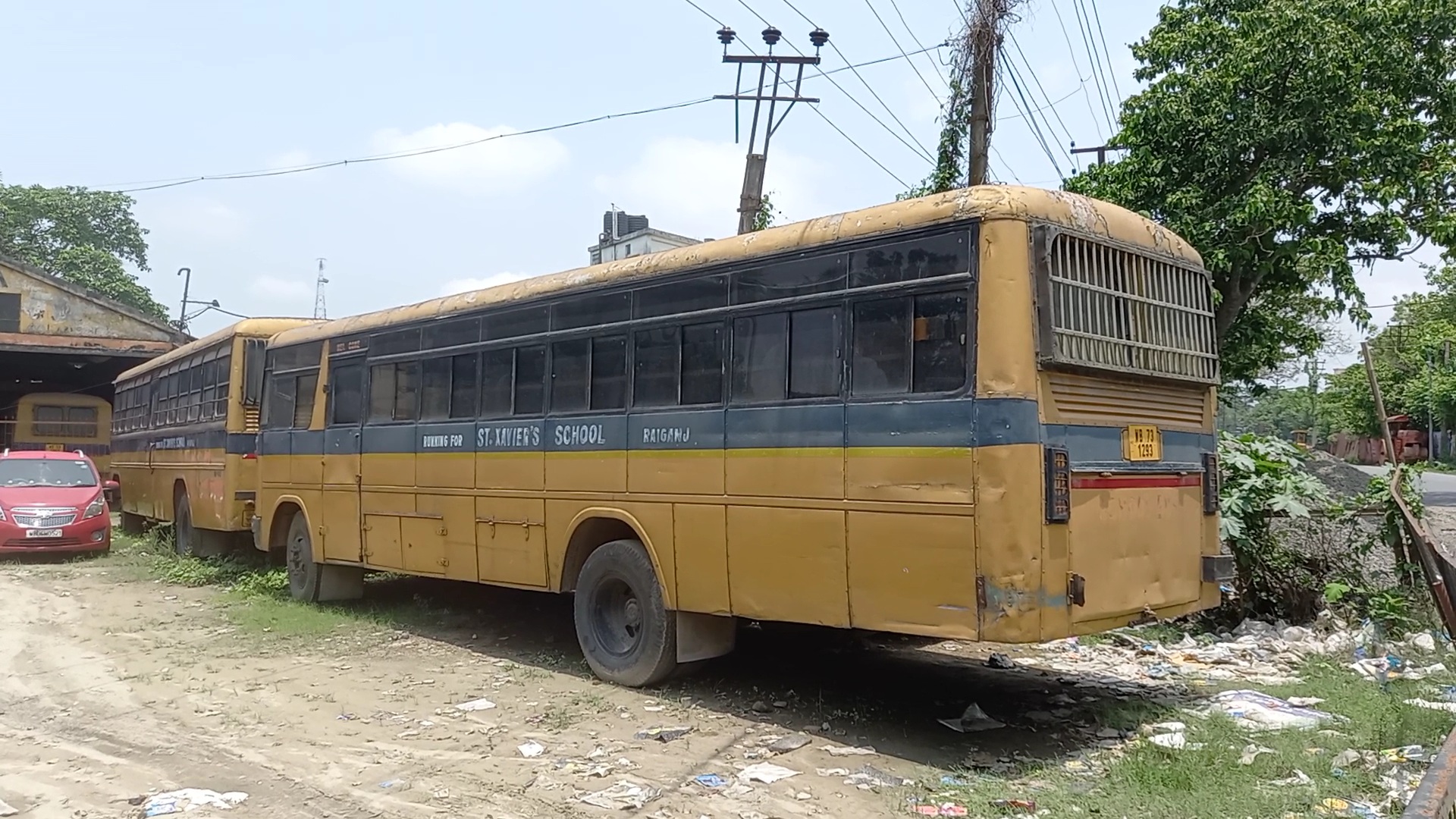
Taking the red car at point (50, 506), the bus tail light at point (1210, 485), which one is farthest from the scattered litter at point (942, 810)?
the red car at point (50, 506)

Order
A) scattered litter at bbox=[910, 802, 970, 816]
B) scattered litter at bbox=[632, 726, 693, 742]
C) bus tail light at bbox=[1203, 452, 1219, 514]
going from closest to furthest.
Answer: scattered litter at bbox=[910, 802, 970, 816], scattered litter at bbox=[632, 726, 693, 742], bus tail light at bbox=[1203, 452, 1219, 514]

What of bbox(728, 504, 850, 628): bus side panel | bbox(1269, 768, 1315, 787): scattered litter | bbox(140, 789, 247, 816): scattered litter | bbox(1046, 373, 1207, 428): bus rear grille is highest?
bbox(1046, 373, 1207, 428): bus rear grille

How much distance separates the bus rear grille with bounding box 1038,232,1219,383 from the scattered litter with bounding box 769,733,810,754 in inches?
95.2

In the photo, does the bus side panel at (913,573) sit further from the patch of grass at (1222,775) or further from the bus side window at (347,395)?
the bus side window at (347,395)

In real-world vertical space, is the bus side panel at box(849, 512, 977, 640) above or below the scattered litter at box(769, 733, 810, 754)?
above

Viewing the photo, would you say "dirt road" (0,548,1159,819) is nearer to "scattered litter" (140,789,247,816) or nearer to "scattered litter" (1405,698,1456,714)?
"scattered litter" (140,789,247,816)

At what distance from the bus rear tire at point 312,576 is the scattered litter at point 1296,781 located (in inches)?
327

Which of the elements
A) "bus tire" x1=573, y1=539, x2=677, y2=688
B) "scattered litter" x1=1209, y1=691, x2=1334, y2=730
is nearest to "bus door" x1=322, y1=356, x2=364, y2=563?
"bus tire" x1=573, y1=539, x2=677, y2=688

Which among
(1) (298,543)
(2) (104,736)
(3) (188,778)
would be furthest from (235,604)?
(3) (188,778)

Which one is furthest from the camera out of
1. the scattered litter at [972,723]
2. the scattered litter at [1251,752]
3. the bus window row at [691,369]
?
the scattered litter at [972,723]

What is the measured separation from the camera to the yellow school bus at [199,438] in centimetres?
1242

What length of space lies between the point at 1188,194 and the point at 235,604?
11.7 metres

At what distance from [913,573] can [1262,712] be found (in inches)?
91.4

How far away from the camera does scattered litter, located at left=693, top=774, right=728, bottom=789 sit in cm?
526
